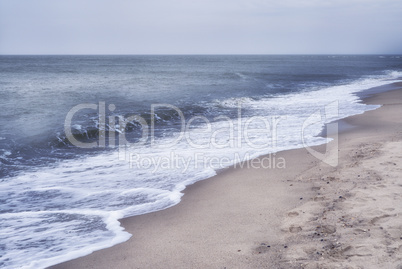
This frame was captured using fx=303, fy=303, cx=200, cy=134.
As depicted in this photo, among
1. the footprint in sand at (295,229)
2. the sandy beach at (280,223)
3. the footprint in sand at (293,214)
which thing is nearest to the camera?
the sandy beach at (280,223)

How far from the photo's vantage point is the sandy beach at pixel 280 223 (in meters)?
3.36

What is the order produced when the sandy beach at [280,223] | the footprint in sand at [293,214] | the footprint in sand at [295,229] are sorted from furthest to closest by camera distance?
the footprint in sand at [293,214] < the footprint in sand at [295,229] < the sandy beach at [280,223]

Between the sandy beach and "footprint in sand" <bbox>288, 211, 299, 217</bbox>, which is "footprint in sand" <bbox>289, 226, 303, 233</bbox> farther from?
"footprint in sand" <bbox>288, 211, 299, 217</bbox>

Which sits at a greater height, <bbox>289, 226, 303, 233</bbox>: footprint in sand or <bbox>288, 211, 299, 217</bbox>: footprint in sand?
<bbox>288, 211, 299, 217</bbox>: footprint in sand

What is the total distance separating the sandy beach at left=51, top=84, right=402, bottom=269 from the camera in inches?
132

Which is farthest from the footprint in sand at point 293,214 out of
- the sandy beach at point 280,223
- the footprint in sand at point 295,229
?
the footprint in sand at point 295,229

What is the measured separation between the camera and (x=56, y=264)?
11.9 ft

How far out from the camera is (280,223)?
414 centimetres

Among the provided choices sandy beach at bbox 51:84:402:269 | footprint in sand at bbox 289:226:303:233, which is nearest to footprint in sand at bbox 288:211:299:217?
sandy beach at bbox 51:84:402:269

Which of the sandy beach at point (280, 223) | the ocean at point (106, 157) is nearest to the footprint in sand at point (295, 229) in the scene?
the sandy beach at point (280, 223)

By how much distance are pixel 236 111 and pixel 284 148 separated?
8112 mm

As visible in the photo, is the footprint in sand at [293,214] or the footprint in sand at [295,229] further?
the footprint in sand at [293,214]

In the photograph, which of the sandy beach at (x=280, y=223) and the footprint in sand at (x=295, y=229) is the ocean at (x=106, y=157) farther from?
the footprint in sand at (x=295, y=229)

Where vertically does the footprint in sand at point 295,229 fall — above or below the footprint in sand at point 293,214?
below
